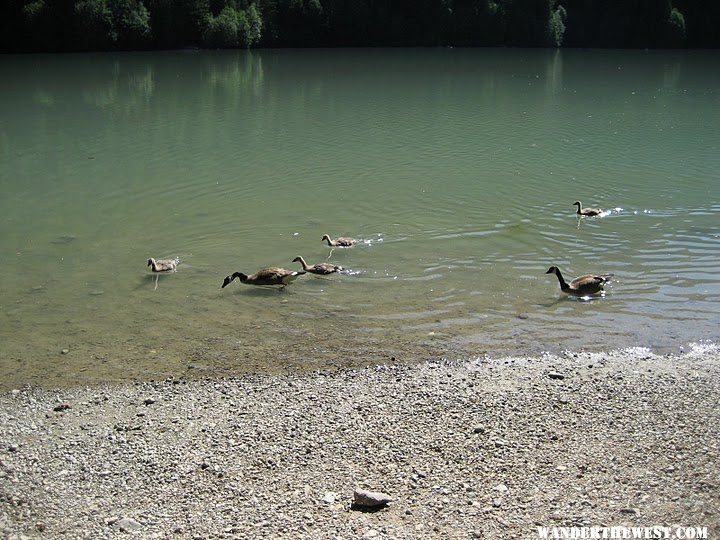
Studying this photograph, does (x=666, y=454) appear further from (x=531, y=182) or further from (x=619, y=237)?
(x=531, y=182)

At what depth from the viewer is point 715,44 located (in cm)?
8356

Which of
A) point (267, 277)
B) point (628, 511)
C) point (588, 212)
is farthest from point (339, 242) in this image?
point (628, 511)

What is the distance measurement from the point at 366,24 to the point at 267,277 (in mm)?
70802

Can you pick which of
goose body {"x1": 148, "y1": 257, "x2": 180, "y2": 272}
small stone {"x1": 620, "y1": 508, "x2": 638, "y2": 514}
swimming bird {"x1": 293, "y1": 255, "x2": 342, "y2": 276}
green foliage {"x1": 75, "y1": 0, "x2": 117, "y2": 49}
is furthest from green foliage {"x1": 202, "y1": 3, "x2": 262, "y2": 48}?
small stone {"x1": 620, "y1": 508, "x2": 638, "y2": 514}

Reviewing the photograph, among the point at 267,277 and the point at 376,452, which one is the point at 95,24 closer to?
the point at 267,277

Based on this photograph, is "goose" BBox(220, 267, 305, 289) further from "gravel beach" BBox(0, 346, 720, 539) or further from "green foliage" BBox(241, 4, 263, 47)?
"green foliage" BBox(241, 4, 263, 47)

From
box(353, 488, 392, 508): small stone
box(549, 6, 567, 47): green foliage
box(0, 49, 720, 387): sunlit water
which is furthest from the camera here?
box(549, 6, 567, 47): green foliage

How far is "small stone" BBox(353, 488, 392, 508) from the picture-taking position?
8.17 meters

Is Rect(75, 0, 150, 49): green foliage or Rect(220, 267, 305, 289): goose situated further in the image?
Rect(75, 0, 150, 49): green foliage

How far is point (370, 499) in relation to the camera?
8.19 meters

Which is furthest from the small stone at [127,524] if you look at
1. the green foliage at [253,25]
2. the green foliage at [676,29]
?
the green foliage at [676,29]

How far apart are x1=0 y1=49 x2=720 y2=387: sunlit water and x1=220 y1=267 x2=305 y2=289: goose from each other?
22 centimetres

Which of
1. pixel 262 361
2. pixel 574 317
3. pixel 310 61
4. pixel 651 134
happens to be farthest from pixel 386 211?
pixel 310 61

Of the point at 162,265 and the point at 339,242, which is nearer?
the point at 162,265
